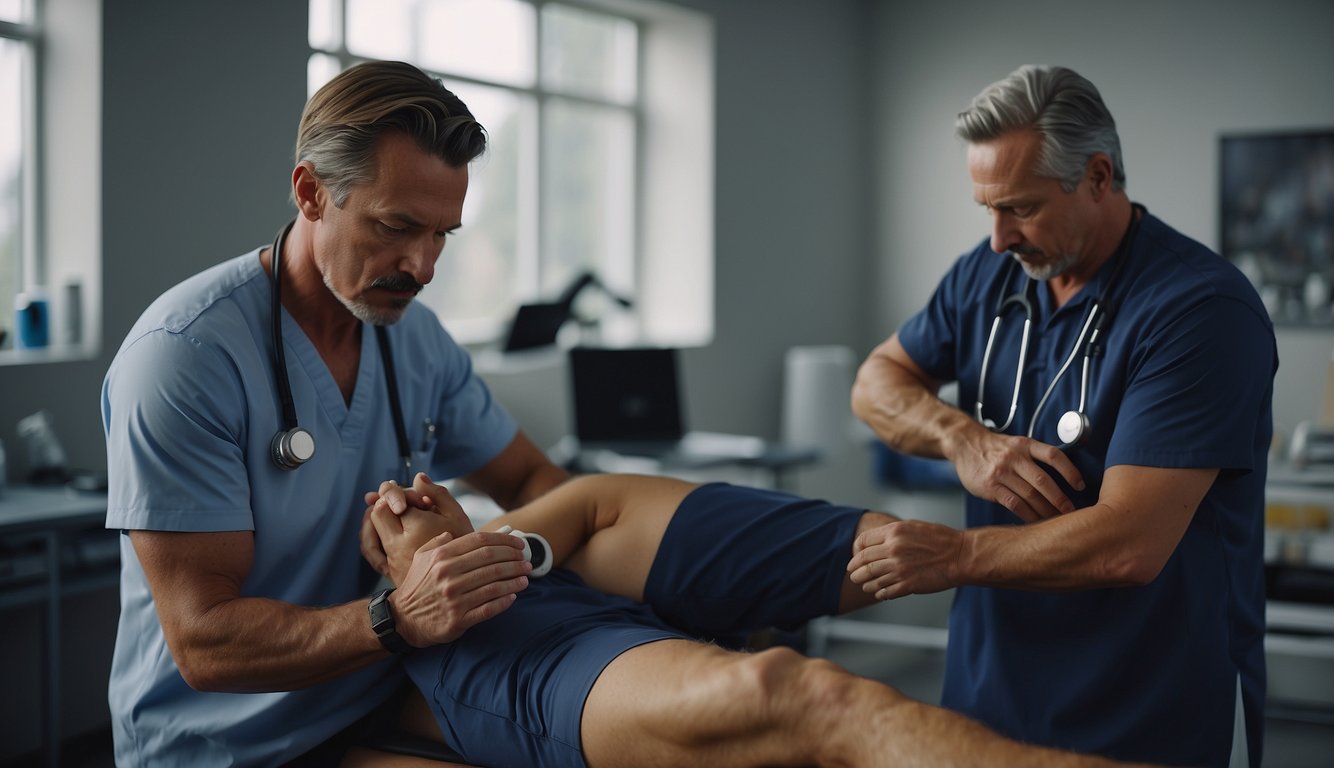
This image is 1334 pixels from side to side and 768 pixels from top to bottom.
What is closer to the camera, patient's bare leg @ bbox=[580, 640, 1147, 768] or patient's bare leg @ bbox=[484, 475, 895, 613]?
patient's bare leg @ bbox=[580, 640, 1147, 768]

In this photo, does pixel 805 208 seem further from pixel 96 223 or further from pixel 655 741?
pixel 655 741

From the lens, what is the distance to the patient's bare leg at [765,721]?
1163mm

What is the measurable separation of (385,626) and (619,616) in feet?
1.19

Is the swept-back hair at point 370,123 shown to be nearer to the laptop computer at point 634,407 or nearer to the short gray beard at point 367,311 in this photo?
the short gray beard at point 367,311

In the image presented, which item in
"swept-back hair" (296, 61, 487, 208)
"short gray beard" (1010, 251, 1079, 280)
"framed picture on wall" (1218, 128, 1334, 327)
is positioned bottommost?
"short gray beard" (1010, 251, 1079, 280)

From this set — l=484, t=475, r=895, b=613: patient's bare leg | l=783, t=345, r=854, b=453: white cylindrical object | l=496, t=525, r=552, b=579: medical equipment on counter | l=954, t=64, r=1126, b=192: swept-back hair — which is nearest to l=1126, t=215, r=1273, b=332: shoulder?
l=954, t=64, r=1126, b=192: swept-back hair

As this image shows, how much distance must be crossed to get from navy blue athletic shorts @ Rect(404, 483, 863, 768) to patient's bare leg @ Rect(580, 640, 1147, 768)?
2.6 inches

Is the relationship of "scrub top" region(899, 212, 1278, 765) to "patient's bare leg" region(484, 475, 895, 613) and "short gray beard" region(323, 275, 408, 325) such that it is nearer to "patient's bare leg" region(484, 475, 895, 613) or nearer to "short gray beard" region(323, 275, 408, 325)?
"patient's bare leg" region(484, 475, 895, 613)

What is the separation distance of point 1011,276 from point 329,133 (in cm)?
105

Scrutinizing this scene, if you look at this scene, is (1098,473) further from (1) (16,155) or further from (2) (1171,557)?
(1) (16,155)

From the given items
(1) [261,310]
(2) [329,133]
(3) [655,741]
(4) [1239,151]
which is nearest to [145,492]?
(1) [261,310]

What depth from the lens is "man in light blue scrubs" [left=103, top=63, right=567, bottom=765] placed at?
4.68 feet

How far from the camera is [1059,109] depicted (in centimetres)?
163

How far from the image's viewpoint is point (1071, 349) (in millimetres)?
1718
